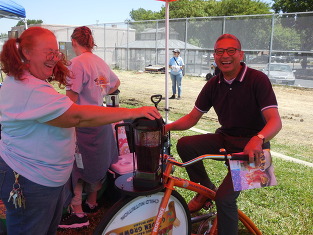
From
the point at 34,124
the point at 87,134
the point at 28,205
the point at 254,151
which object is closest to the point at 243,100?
the point at 254,151

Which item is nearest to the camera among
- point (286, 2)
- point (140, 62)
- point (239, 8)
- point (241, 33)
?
point (241, 33)

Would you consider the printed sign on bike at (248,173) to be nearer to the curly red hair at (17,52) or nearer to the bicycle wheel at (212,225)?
the bicycle wheel at (212,225)

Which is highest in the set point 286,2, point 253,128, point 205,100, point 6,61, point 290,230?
point 286,2

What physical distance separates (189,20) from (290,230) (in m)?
19.1

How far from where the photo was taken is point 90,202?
3.42 meters

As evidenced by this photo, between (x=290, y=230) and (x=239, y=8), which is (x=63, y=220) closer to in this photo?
(x=290, y=230)

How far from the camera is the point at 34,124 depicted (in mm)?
1676

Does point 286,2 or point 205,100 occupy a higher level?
point 286,2

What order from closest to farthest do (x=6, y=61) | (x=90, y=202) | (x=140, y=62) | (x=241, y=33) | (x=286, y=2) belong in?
1. (x=6, y=61)
2. (x=90, y=202)
3. (x=241, y=33)
4. (x=140, y=62)
5. (x=286, y=2)

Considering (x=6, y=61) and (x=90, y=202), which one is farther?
(x=90, y=202)

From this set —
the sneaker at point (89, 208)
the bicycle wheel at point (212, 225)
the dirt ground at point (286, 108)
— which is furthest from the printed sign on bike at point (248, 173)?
the dirt ground at point (286, 108)

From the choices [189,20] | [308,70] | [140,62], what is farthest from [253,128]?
[140,62]

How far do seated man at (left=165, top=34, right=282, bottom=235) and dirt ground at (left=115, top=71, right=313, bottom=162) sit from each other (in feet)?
11.7

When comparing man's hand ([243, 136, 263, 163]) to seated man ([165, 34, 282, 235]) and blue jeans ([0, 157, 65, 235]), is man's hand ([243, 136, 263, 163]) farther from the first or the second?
blue jeans ([0, 157, 65, 235])
